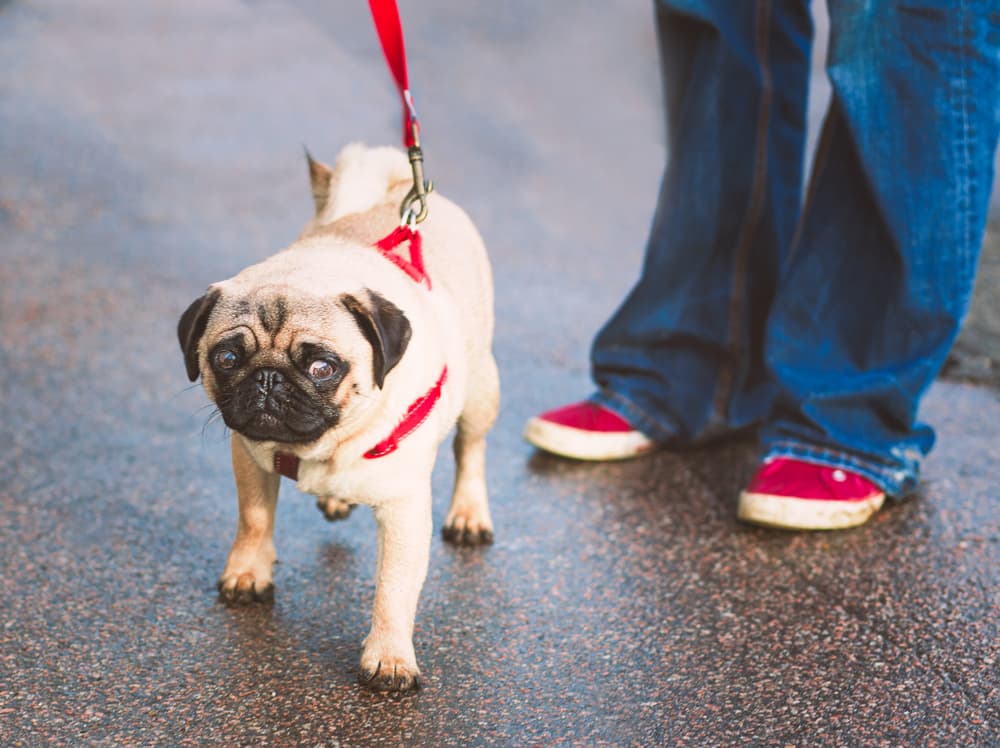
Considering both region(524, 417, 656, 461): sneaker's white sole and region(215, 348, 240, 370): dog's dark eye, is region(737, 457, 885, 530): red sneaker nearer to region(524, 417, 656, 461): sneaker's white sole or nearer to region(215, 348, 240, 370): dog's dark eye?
region(524, 417, 656, 461): sneaker's white sole

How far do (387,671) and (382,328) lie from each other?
2.22 ft

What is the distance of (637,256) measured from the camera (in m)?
5.73

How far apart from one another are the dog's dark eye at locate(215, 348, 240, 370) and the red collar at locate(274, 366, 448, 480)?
0.77ft

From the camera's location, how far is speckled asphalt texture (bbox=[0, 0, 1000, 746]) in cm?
238

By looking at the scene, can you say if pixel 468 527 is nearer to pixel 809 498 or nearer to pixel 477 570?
pixel 477 570

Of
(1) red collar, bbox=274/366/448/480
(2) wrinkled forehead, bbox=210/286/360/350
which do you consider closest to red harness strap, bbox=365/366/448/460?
(1) red collar, bbox=274/366/448/480

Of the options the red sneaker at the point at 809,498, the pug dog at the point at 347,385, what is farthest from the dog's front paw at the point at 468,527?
the red sneaker at the point at 809,498

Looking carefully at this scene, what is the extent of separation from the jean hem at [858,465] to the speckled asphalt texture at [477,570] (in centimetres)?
7

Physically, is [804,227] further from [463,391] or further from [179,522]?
[179,522]

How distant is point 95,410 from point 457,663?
1860 mm

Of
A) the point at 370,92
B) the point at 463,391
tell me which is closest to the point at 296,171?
the point at 370,92

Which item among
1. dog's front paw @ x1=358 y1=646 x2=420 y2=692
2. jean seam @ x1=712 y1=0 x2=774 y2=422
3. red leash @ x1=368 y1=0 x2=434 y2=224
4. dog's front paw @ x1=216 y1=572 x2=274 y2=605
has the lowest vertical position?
dog's front paw @ x1=216 y1=572 x2=274 y2=605

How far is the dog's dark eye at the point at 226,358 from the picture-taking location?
2340 mm

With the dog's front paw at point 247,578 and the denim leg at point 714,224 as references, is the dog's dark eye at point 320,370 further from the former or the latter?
the denim leg at point 714,224
